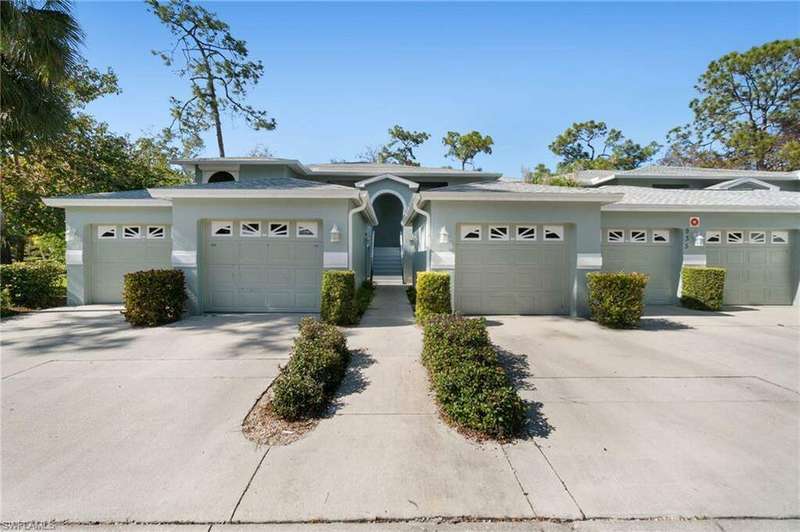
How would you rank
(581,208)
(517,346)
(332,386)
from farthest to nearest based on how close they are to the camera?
1. (581,208)
2. (517,346)
3. (332,386)

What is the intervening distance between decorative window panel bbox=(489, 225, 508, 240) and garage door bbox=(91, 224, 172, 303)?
8699 mm

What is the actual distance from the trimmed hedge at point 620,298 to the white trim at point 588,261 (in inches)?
34.1

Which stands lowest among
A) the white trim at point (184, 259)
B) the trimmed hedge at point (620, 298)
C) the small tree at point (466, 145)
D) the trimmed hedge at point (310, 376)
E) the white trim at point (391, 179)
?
the trimmed hedge at point (310, 376)

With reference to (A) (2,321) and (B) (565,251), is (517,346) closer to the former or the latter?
(B) (565,251)

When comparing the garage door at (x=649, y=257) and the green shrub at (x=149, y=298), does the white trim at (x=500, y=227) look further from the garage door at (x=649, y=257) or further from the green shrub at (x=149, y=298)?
the green shrub at (x=149, y=298)

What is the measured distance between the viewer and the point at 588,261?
838 centimetres

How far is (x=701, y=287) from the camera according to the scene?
939cm

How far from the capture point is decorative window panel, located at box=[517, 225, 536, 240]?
859 centimetres

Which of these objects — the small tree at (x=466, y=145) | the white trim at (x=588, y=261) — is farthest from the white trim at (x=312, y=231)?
the small tree at (x=466, y=145)

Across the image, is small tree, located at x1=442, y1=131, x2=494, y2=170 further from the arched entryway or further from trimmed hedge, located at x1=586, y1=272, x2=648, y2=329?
trimmed hedge, located at x1=586, y1=272, x2=648, y2=329

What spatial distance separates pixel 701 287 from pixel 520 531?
10.2 meters

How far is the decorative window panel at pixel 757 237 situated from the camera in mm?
10133

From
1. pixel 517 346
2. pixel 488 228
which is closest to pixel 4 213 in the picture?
pixel 488 228

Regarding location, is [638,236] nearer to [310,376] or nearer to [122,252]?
[310,376]
